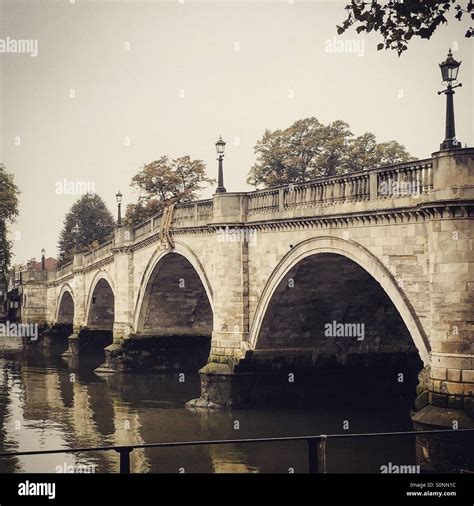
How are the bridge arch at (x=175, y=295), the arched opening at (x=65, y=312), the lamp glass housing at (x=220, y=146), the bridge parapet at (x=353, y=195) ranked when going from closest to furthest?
the bridge parapet at (x=353, y=195) < the lamp glass housing at (x=220, y=146) < the bridge arch at (x=175, y=295) < the arched opening at (x=65, y=312)

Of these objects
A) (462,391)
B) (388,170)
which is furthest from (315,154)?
(462,391)

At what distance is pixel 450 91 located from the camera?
589 inches

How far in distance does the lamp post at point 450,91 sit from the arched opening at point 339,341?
8.48 meters

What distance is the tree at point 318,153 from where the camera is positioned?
50875 mm

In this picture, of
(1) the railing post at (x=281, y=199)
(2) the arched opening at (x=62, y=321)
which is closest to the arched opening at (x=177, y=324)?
(1) the railing post at (x=281, y=199)

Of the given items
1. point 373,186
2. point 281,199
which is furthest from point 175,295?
point 373,186

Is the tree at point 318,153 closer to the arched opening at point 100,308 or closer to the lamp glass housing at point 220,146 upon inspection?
the arched opening at point 100,308

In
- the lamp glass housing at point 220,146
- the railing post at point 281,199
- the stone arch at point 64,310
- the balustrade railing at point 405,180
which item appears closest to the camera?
the balustrade railing at point 405,180

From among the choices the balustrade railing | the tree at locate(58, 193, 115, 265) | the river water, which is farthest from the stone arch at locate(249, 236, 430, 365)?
the tree at locate(58, 193, 115, 265)

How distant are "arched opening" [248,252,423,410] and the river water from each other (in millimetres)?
563

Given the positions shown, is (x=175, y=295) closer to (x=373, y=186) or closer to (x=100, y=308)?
(x=100, y=308)
